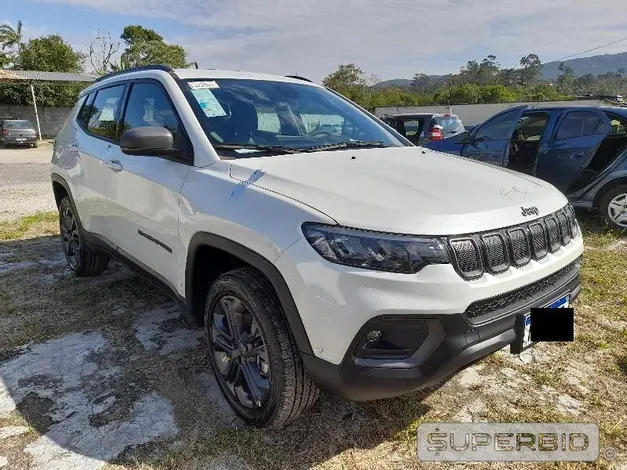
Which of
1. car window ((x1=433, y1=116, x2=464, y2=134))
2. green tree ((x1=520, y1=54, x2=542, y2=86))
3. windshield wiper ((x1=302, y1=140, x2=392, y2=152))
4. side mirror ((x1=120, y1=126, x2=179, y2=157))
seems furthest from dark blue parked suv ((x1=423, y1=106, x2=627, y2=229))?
green tree ((x1=520, y1=54, x2=542, y2=86))

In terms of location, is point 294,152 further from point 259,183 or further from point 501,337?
point 501,337

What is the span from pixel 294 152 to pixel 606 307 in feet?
9.41

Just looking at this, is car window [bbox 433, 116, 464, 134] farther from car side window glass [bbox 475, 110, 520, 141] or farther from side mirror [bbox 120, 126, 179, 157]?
side mirror [bbox 120, 126, 179, 157]

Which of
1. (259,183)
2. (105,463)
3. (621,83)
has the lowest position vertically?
(105,463)

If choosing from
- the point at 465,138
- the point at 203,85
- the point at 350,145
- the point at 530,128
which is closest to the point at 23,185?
the point at 465,138

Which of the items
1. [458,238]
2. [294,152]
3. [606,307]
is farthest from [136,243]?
[606,307]

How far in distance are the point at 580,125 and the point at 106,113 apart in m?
5.58

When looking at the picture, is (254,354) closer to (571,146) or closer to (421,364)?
(421,364)

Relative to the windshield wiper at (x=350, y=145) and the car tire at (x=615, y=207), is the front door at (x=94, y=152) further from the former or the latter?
the car tire at (x=615, y=207)

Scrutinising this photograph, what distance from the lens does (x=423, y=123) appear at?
10.8m

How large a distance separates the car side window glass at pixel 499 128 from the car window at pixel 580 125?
0.77m

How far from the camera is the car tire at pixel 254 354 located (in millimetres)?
2137

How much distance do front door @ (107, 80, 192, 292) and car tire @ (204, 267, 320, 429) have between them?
1.39 feet

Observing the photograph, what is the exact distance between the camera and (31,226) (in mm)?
6875
